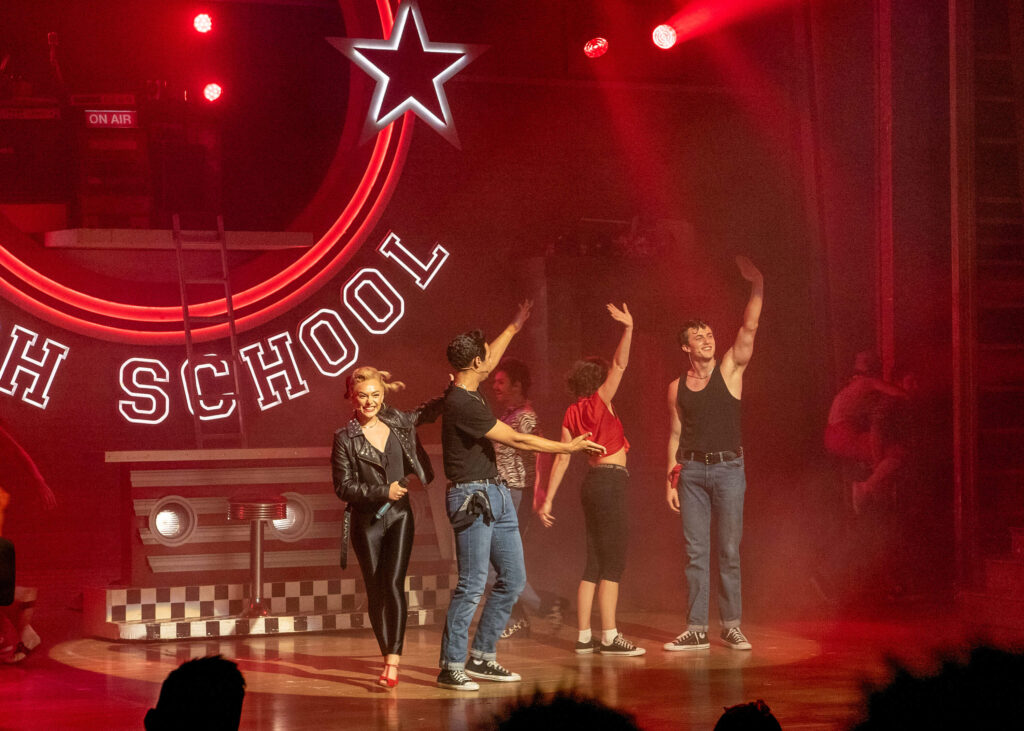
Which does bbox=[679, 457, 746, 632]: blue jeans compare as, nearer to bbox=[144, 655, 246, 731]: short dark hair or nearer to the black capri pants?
the black capri pants

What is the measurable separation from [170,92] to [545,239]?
9.67 feet

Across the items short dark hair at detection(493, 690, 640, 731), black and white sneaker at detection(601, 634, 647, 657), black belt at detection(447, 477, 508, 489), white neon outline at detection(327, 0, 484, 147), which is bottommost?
black and white sneaker at detection(601, 634, 647, 657)

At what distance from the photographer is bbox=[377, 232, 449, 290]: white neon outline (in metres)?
9.02

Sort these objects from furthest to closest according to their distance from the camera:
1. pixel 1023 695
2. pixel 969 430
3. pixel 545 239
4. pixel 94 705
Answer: pixel 545 239, pixel 969 430, pixel 94 705, pixel 1023 695

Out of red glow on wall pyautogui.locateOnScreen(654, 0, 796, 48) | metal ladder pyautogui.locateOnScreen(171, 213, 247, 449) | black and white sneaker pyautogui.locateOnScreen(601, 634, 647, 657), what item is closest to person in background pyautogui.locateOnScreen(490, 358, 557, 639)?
black and white sneaker pyautogui.locateOnScreen(601, 634, 647, 657)

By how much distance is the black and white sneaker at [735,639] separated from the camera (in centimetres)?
604

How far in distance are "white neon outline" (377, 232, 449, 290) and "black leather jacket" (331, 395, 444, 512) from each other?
367 cm

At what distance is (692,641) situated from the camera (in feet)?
19.9

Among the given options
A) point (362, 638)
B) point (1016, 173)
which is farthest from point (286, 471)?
point (1016, 173)

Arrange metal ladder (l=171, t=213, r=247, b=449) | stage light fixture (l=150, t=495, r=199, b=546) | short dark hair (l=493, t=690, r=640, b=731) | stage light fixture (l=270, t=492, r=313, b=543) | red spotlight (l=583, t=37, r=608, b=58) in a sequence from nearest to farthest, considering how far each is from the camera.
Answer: short dark hair (l=493, t=690, r=640, b=731) → stage light fixture (l=150, t=495, r=199, b=546) → stage light fixture (l=270, t=492, r=313, b=543) → metal ladder (l=171, t=213, r=247, b=449) → red spotlight (l=583, t=37, r=608, b=58)

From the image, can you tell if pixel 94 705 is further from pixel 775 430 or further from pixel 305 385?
pixel 775 430

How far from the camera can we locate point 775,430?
818cm

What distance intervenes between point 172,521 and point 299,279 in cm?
243

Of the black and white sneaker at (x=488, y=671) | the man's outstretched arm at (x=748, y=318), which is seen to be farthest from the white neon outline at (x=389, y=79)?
the black and white sneaker at (x=488, y=671)
